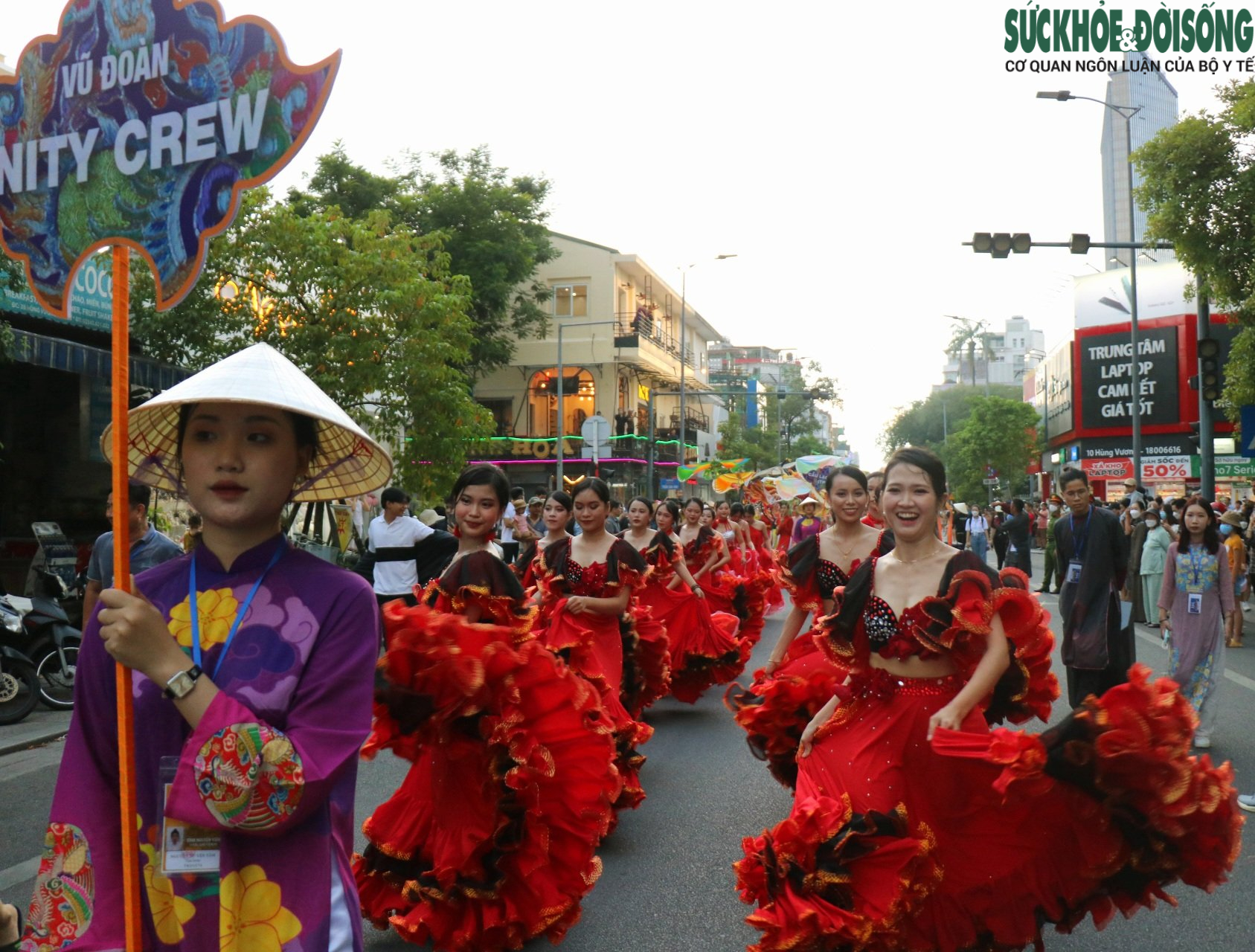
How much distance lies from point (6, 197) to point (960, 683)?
341 centimetres

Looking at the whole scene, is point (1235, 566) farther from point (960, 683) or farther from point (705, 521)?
point (960, 683)

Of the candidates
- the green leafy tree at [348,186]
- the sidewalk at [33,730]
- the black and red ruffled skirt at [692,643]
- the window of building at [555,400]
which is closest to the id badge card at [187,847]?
the sidewalk at [33,730]

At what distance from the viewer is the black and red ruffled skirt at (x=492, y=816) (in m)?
4.59

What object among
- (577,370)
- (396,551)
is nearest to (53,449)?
Result: (396,551)

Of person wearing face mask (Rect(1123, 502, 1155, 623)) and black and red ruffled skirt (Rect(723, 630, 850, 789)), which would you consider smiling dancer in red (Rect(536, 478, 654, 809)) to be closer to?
black and red ruffled skirt (Rect(723, 630, 850, 789))

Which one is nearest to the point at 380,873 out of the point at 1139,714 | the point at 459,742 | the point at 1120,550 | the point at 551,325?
the point at 459,742

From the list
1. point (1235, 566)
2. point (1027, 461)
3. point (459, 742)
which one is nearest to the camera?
point (459, 742)

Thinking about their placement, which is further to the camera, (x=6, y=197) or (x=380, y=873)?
(x=380, y=873)

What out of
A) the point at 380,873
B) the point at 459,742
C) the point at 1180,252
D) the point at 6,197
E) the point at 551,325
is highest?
the point at 551,325

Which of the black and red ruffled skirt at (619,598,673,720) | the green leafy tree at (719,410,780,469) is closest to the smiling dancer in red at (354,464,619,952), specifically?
the black and red ruffled skirt at (619,598,673,720)

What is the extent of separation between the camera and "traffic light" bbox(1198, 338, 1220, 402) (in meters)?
16.3

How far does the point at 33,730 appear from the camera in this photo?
9305 mm

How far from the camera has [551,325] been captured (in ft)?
163

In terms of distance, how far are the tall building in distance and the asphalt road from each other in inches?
3767
